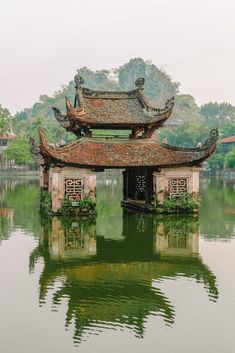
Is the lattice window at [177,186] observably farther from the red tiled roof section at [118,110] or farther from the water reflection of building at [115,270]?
the water reflection of building at [115,270]

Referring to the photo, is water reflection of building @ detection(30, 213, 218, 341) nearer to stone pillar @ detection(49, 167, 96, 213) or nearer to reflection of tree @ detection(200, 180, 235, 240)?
reflection of tree @ detection(200, 180, 235, 240)

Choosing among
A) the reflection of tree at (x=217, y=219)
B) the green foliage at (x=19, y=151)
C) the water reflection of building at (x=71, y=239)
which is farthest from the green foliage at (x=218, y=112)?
the water reflection of building at (x=71, y=239)

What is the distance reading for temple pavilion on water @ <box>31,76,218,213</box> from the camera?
1014 inches

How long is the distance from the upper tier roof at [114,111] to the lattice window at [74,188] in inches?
122

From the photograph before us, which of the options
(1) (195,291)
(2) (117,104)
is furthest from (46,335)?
(2) (117,104)

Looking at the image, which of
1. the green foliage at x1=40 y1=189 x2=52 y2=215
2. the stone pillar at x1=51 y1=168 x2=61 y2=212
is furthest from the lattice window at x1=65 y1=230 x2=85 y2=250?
the green foliage at x1=40 y1=189 x2=52 y2=215

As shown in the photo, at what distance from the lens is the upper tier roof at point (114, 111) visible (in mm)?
27406

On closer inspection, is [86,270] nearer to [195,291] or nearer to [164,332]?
[195,291]

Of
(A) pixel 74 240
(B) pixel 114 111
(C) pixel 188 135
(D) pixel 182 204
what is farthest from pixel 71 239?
(C) pixel 188 135

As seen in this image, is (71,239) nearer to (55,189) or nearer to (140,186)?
(55,189)

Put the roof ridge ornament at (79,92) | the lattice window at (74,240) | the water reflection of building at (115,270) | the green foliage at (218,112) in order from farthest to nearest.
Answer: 1. the green foliage at (218,112)
2. the roof ridge ornament at (79,92)
3. the lattice window at (74,240)
4. the water reflection of building at (115,270)

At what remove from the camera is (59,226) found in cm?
2281

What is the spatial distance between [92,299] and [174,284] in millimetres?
2339

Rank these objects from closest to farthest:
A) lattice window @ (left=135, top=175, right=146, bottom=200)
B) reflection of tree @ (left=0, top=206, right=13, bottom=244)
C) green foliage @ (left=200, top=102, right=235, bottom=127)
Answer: reflection of tree @ (left=0, top=206, right=13, bottom=244) → lattice window @ (left=135, top=175, right=146, bottom=200) → green foliage @ (left=200, top=102, right=235, bottom=127)
